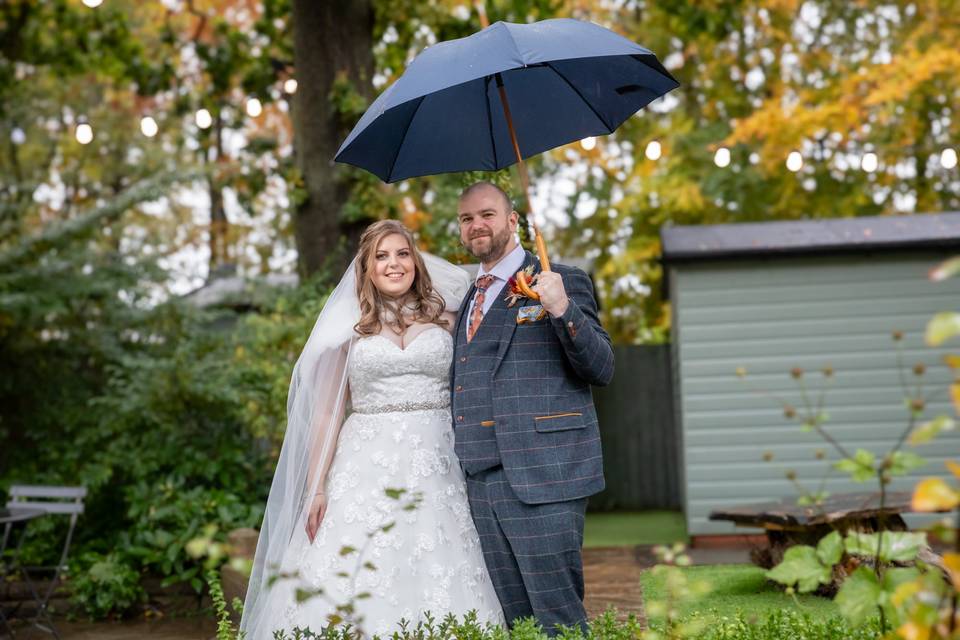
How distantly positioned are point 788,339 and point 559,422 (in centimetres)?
608

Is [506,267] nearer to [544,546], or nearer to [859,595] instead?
[544,546]

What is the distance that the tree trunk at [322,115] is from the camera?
7883 mm

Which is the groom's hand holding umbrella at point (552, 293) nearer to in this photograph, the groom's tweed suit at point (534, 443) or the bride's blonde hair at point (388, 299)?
the groom's tweed suit at point (534, 443)

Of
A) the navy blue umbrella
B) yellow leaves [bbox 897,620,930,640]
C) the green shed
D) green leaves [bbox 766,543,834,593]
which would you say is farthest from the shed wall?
yellow leaves [bbox 897,620,930,640]

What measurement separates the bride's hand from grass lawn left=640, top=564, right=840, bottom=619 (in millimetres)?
1889

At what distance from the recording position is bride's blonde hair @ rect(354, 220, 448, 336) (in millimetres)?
4160

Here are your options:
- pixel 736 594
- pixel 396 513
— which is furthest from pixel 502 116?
pixel 736 594

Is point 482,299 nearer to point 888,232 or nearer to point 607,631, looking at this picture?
point 607,631

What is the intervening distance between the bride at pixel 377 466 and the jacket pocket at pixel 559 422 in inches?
21.1

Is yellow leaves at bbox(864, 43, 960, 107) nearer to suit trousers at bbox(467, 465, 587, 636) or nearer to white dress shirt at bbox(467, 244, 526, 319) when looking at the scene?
white dress shirt at bbox(467, 244, 526, 319)

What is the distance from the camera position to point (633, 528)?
34.4 ft

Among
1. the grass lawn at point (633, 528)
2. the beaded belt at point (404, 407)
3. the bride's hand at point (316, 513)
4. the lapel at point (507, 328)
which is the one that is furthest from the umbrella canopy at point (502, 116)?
the grass lawn at point (633, 528)

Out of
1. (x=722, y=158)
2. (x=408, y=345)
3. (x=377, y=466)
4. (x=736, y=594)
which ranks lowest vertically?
(x=736, y=594)

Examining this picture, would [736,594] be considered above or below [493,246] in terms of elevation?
below
